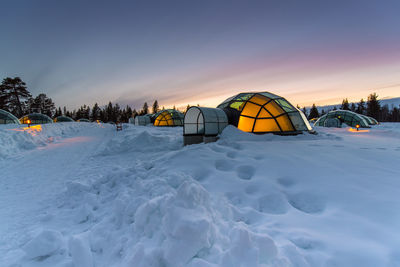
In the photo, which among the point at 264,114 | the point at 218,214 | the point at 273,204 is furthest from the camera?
the point at 264,114

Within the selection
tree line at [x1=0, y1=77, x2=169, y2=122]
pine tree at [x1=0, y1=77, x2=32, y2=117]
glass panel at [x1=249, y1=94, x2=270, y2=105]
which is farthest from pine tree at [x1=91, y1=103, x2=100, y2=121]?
glass panel at [x1=249, y1=94, x2=270, y2=105]

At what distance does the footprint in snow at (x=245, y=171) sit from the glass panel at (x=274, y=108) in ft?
25.0

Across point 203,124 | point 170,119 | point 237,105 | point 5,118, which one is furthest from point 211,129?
point 5,118

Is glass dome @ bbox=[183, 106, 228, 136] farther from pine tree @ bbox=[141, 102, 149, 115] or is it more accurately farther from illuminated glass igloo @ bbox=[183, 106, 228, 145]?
pine tree @ bbox=[141, 102, 149, 115]

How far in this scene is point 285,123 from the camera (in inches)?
462

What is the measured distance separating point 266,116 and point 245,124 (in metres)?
1.44

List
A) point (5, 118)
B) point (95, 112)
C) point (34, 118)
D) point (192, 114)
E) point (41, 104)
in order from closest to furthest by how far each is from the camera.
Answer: point (192, 114) < point (5, 118) < point (34, 118) < point (41, 104) < point (95, 112)

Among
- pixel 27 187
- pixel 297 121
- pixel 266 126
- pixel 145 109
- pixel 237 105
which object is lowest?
pixel 27 187

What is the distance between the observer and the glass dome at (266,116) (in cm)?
1168

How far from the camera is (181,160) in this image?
6.31m

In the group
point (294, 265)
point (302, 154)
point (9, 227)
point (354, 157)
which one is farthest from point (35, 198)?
point (354, 157)

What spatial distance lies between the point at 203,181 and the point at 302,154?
390cm

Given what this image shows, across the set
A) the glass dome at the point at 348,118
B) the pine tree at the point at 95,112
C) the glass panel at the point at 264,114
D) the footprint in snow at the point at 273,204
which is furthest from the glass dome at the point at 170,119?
the pine tree at the point at 95,112

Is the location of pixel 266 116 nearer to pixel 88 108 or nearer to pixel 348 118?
pixel 348 118
